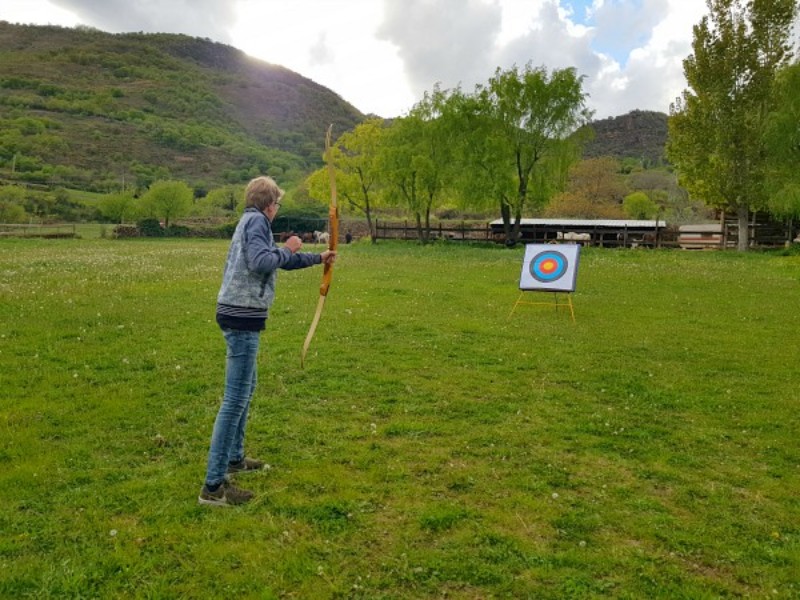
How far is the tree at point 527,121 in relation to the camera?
117 ft

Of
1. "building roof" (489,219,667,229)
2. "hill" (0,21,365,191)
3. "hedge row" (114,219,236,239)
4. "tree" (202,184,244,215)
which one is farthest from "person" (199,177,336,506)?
"hill" (0,21,365,191)

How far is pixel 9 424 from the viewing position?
19.1 feet

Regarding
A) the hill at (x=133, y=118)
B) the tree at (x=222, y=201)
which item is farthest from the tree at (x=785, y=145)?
the hill at (x=133, y=118)

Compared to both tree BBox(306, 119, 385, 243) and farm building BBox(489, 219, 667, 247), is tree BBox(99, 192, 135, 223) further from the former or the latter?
farm building BBox(489, 219, 667, 247)

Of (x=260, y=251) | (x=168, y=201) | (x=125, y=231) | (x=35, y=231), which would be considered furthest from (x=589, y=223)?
(x=260, y=251)

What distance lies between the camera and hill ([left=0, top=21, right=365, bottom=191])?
326 ft

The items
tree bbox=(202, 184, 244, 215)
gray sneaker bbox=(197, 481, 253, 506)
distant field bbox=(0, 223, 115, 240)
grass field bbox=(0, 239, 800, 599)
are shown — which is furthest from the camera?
tree bbox=(202, 184, 244, 215)

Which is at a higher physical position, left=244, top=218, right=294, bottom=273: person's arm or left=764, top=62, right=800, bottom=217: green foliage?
left=764, top=62, right=800, bottom=217: green foliage

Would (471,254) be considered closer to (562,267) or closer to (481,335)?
(562,267)

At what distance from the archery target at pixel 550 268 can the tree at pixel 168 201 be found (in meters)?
53.0

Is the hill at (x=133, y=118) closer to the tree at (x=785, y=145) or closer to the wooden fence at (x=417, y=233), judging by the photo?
the wooden fence at (x=417, y=233)

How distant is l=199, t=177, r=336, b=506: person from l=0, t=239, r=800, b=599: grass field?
0.27 m

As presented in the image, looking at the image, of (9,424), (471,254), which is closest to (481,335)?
(9,424)

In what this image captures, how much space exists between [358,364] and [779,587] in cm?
571
